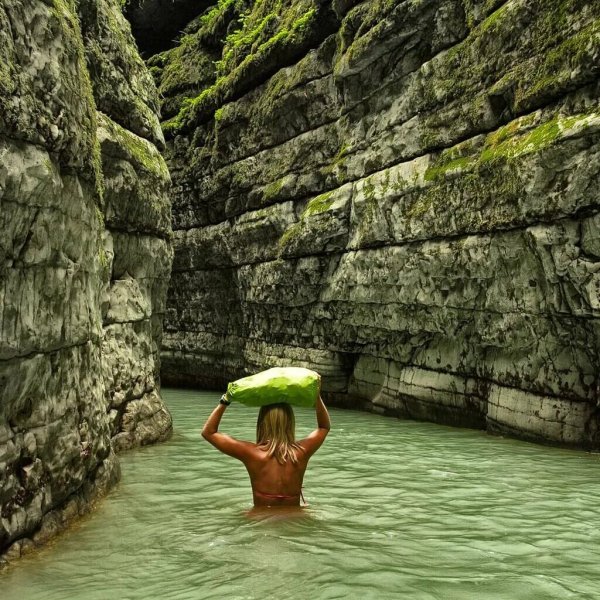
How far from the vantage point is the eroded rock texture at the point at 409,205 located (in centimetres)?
1048

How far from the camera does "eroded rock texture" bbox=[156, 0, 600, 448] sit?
34.4 ft

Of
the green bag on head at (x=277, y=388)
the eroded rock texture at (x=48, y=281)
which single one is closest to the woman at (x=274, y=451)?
the green bag on head at (x=277, y=388)

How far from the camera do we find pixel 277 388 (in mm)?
5363

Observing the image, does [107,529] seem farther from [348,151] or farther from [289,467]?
[348,151]

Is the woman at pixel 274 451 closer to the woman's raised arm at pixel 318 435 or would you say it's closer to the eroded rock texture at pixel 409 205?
the woman's raised arm at pixel 318 435

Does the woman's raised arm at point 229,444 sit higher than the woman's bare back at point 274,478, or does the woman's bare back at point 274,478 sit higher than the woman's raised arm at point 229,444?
the woman's raised arm at point 229,444

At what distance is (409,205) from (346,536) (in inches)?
377

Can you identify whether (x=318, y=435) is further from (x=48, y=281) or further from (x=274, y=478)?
(x=48, y=281)

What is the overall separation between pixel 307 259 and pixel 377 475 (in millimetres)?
9941

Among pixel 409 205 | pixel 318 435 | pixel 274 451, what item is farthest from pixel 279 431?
pixel 409 205

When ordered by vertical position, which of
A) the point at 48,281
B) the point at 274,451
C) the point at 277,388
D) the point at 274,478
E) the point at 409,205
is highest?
the point at 409,205

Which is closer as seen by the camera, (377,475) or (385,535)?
(385,535)

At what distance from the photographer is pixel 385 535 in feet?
18.9

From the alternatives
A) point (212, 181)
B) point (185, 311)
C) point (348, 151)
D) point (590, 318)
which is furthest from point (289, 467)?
point (185, 311)
